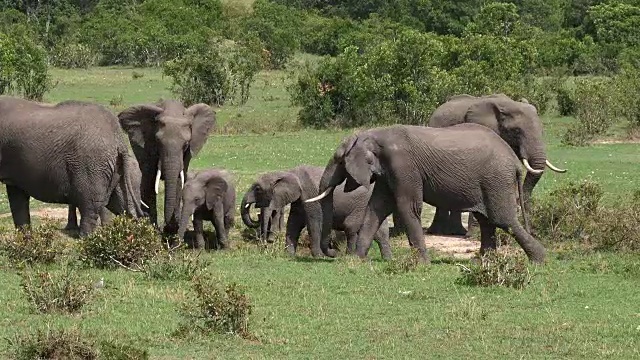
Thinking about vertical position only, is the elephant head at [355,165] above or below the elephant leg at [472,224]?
above

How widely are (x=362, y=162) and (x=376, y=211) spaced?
0.74 metres

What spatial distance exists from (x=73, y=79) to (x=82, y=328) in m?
33.7

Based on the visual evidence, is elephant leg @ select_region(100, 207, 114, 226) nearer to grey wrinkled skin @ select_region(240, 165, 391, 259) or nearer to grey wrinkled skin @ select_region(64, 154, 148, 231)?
grey wrinkled skin @ select_region(64, 154, 148, 231)

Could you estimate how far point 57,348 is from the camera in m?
9.16

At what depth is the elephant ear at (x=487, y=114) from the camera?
19.1m

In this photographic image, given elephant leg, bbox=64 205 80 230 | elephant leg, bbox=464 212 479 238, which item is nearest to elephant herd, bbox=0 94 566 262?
elephant leg, bbox=64 205 80 230

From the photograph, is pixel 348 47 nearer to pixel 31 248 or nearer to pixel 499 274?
pixel 31 248

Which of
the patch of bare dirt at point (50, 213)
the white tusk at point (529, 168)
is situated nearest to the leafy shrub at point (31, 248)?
the patch of bare dirt at point (50, 213)

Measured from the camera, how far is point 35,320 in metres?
10.7

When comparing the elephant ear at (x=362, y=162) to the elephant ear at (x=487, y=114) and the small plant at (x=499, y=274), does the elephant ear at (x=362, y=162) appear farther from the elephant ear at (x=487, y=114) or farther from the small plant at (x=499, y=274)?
the elephant ear at (x=487, y=114)

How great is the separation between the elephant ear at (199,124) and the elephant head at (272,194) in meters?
1.17

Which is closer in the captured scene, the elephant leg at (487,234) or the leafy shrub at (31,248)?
Result: the leafy shrub at (31,248)

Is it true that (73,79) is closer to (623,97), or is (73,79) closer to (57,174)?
(623,97)

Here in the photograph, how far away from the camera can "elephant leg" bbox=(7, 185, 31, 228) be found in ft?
52.9
